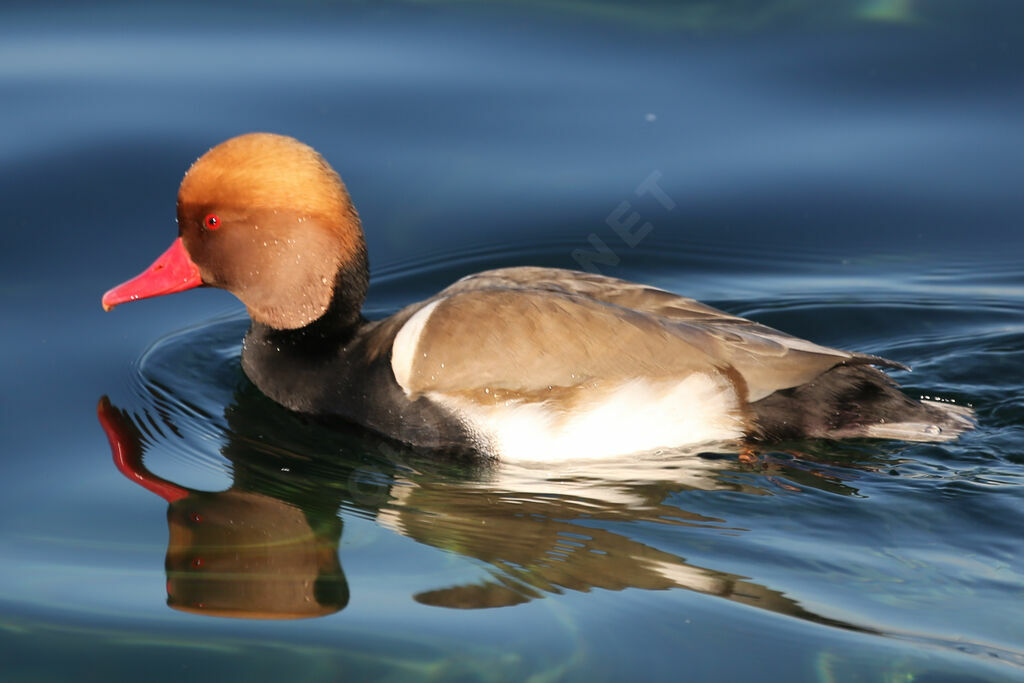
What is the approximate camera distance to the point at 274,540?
396 centimetres

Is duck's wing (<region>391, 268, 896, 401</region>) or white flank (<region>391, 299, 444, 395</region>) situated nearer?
duck's wing (<region>391, 268, 896, 401</region>)

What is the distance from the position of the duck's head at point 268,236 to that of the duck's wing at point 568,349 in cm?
46

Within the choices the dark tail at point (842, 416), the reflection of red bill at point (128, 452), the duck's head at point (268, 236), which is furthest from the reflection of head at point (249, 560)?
the dark tail at point (842, 416)

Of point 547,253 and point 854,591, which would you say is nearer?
point 854,591

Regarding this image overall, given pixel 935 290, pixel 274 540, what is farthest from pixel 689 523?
pixel 935 290

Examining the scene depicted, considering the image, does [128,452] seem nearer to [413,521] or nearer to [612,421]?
[413,521]

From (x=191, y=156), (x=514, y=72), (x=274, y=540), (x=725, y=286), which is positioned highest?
(x=514, y=72)

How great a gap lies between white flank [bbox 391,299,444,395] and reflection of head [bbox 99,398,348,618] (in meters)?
0.63

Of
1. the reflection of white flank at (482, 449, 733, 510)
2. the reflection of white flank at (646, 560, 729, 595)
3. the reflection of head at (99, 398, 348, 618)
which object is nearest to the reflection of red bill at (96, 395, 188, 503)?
the reflection of head at (99, 398, 348, 618)

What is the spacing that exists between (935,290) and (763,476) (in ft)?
6.22

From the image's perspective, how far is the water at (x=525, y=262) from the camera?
11.4 ft

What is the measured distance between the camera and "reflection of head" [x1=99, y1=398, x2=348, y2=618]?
3604 mm

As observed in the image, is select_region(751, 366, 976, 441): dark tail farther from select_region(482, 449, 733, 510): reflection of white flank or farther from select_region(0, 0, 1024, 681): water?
select_region(482, 449, 733, 510): reflection of white flank

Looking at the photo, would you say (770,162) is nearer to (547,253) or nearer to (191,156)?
(547,253)
